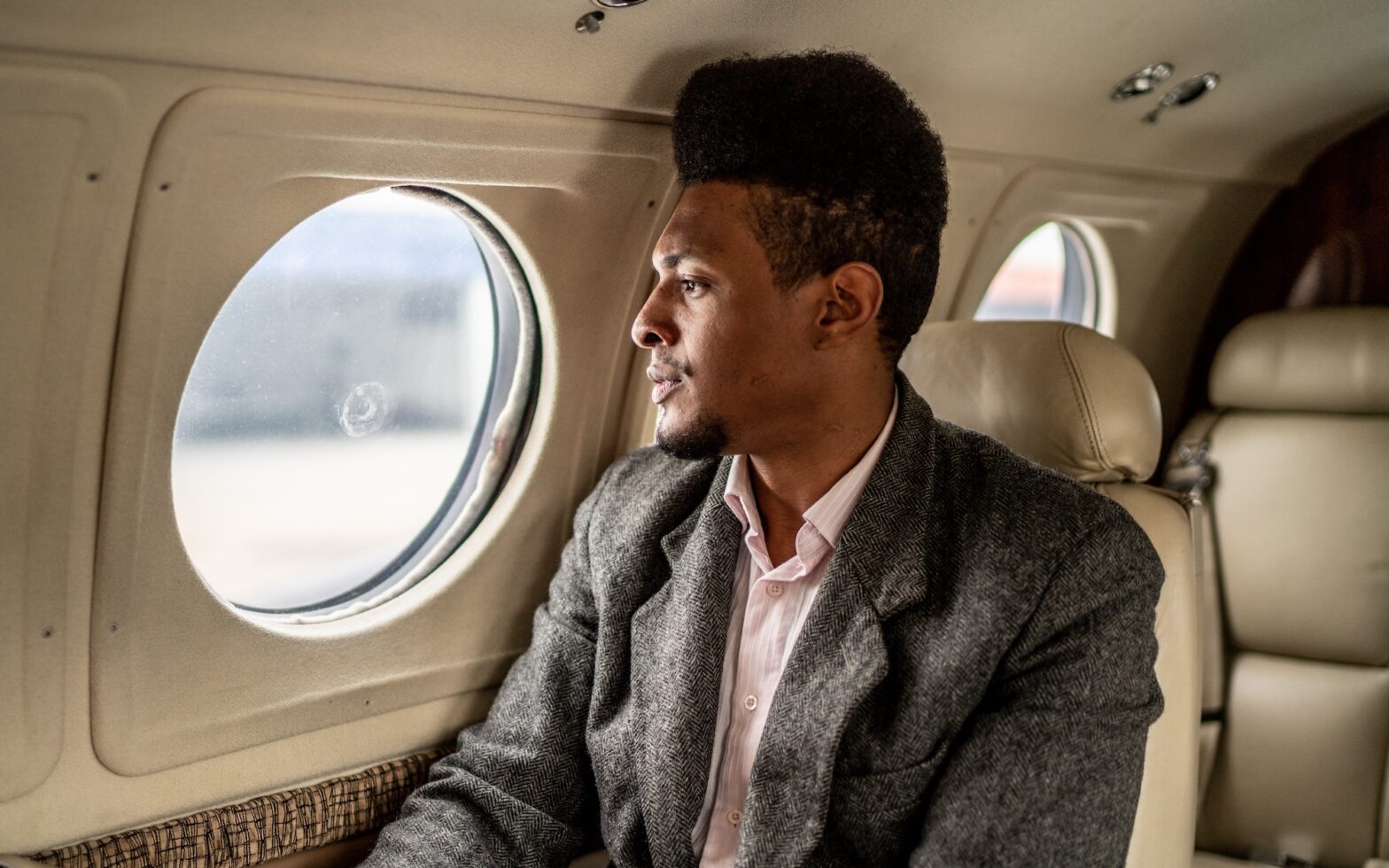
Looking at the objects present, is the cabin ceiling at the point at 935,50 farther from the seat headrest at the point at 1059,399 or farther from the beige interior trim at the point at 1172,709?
the beige interior trim at the point at 1172,709

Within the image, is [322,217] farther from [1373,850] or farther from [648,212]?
[1373,850]

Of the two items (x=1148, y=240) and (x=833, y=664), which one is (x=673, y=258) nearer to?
(x=833, y=664)

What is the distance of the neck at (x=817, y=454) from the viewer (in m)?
1.81

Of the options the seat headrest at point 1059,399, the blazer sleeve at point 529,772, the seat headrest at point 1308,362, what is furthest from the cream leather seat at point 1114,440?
the seat headrest at point 1308,362

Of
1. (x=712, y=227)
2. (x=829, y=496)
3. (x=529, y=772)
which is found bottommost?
(x=529, y=772)

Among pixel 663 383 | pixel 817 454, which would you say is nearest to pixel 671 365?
pixel 663 383

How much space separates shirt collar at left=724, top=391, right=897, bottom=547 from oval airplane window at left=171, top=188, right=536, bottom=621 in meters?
0.60

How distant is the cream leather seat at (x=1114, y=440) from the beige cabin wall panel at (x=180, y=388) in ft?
2.13

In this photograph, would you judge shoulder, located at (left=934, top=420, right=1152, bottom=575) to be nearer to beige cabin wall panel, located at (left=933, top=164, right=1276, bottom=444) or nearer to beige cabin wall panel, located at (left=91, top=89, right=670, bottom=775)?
beige cabin wall panel, located at (left=91, top=89, right=670, bottom=775)

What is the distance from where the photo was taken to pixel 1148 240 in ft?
11.2

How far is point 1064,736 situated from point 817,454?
0.54 m

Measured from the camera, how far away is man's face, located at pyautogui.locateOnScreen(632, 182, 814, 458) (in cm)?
173

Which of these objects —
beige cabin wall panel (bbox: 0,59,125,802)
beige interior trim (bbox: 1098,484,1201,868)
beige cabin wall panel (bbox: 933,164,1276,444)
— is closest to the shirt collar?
beige interior trim (bbox: 1098,484,1201,868)

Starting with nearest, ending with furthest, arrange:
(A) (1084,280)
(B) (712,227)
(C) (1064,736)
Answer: (C) (1064,736), (B) (712,227), (A) (1084,280)
